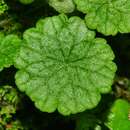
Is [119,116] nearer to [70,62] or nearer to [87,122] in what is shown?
[87,122]

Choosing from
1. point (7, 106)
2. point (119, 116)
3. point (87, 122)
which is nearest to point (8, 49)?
point (7, 106)

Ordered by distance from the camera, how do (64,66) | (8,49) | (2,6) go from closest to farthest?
(64,66) < (8,49) < (2,6)

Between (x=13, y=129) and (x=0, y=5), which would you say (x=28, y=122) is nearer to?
(x=13, y=129)

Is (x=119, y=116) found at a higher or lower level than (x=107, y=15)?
lower

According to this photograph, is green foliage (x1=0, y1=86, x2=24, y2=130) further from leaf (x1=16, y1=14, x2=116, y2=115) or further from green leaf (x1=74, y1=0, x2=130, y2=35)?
green leaf (x1=74, y1=0, x2=130, y2=35)

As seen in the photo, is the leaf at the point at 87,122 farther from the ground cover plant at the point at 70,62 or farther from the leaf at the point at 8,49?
the leaf at the point at 8,49

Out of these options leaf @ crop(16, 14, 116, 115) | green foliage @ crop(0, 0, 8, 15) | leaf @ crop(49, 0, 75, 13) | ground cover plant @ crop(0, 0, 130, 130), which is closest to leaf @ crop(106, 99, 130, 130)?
ground cover plant @ crop(0, 0, 130, 130)
